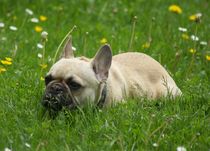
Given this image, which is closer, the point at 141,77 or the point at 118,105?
the point at 118,105

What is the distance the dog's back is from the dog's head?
375 millimetres

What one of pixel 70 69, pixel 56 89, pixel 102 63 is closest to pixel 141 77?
pixel 102 63

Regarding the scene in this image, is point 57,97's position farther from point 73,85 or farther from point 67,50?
point 67,50

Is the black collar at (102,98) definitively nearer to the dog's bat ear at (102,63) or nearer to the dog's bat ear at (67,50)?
the dog's bat ear at (102,63)

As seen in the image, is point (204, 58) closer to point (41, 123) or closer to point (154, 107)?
point (154, 107)

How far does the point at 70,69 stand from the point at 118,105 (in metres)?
0.54

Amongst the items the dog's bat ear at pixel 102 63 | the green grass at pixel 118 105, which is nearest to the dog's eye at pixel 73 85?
the green grass at pixel 118 105

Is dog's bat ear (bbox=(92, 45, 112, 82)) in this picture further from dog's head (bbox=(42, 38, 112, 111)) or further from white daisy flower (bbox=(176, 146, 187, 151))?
white daisy flower (bbox=(176, 146, 187, 151))

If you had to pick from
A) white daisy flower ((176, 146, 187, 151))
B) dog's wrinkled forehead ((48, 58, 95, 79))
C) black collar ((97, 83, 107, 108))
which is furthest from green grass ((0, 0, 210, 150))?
dog's wrinkled forehead ((48, 58, 95, 79))

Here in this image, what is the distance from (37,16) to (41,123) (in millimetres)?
4411

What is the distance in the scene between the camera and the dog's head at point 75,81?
607cm

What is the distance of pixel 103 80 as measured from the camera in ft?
21.2

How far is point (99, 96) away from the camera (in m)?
6.38

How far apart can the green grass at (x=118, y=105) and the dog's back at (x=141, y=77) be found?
0.23m
